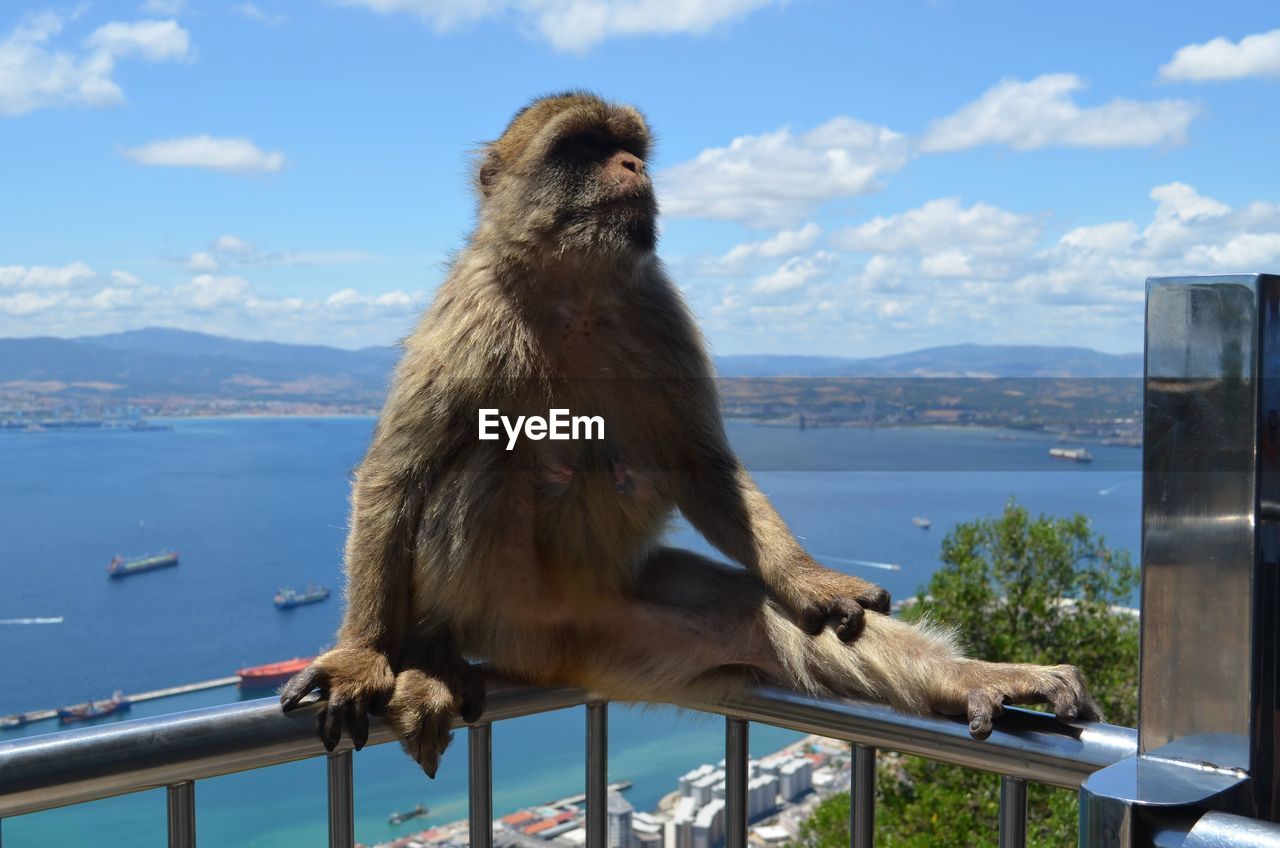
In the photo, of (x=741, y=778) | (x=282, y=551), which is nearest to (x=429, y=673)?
(x=741, y=778)

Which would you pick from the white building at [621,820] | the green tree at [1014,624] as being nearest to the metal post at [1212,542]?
the white building at [621,820]

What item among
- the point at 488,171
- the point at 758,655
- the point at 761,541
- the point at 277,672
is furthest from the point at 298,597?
the point at 758,655

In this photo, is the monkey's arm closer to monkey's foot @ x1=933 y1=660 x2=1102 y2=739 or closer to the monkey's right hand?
monkey's foot @ x1=933 y1=660 x2=1102 y2=739

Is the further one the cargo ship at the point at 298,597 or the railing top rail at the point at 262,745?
the cargo ship at the point at 298,597

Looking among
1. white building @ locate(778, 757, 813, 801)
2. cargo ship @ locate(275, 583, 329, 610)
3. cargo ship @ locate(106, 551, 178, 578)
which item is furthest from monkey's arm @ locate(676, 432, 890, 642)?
cargo ship @ locate(106, 551, 178, 578)

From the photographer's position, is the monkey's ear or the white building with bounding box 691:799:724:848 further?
the monkey's ear

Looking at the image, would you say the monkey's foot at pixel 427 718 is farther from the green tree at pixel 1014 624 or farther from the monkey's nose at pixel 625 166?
the green tree at pixel 1014 624

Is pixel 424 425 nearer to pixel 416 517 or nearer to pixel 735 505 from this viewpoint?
pixel 416 517
